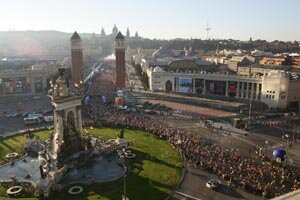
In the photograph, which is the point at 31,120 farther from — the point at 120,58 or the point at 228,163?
the point at 120,58

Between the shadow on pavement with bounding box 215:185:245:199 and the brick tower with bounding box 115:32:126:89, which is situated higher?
the brick tower with bounding box 115:32:126:89

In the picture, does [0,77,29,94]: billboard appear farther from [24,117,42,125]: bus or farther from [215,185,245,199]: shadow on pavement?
[215,185,245,199]: shadow on pavement

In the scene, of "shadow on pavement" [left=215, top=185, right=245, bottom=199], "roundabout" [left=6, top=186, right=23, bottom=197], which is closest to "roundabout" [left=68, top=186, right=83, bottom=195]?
"roundabout" [left=6, top=186, right=23, bottom=197]

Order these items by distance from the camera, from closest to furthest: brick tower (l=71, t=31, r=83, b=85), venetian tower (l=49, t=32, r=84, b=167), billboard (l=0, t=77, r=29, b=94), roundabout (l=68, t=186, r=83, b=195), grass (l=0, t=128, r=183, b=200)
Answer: grass (l=0, t=128, r=183, b=200) < roundabout (l=68, t=186, r=83, b=195) < venetian tower (l=49, t=32, r=84, b=167) < billboard (l=0, t=77, r=29, b=94) < brick tower (l=71, t=31, r=83, b=85)

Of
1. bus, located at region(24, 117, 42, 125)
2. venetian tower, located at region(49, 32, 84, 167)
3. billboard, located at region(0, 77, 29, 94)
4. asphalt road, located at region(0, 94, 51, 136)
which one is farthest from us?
billboard, located at region(0, 77, 29, 94)

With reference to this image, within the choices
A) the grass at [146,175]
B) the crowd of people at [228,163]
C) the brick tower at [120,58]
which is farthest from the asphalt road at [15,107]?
the brick tower at [120,58]

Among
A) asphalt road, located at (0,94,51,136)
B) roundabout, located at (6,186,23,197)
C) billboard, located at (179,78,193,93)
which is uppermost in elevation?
billboard, located at (179,78,193,93)

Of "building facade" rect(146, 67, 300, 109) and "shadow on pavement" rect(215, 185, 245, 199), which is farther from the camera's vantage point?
"building facade" rect(146, 67, 300, 109)
